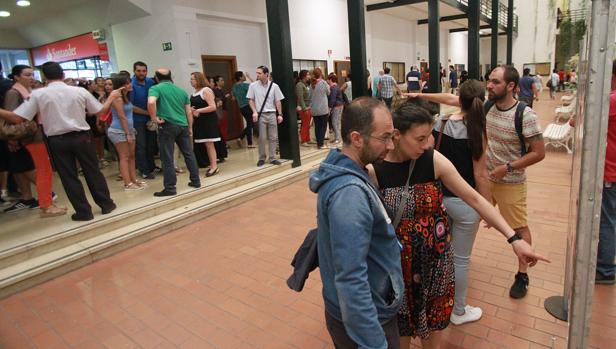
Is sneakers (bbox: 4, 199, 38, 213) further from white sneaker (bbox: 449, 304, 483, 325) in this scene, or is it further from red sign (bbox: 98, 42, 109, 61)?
red sign (bbox: 98, 42, 109, 61)

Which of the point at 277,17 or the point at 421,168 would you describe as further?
the point at 277,17

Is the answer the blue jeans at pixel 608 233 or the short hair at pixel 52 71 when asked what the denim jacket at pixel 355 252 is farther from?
the short hair at pixel 52 71

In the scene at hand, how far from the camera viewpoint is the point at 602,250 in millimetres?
2799

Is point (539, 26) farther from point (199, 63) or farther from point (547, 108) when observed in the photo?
point (199, 63)

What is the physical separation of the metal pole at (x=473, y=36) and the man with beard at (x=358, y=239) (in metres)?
15.0

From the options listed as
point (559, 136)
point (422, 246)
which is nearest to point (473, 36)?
point (559, 136)

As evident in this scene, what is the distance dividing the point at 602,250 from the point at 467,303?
110cm

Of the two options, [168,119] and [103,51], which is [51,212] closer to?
[168,119]

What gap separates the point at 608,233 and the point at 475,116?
156 centimetres

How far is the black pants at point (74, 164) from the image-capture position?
3926mm

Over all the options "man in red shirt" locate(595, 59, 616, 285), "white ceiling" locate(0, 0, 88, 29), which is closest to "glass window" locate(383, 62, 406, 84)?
"white ceiling" locate(0, 0, 88, 29)

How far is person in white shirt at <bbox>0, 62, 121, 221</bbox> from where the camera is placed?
3838 mm

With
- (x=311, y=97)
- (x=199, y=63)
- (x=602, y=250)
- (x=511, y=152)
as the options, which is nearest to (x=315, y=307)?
(x=511, y=152)

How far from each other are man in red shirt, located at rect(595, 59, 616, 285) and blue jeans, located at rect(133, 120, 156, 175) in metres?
5.63
